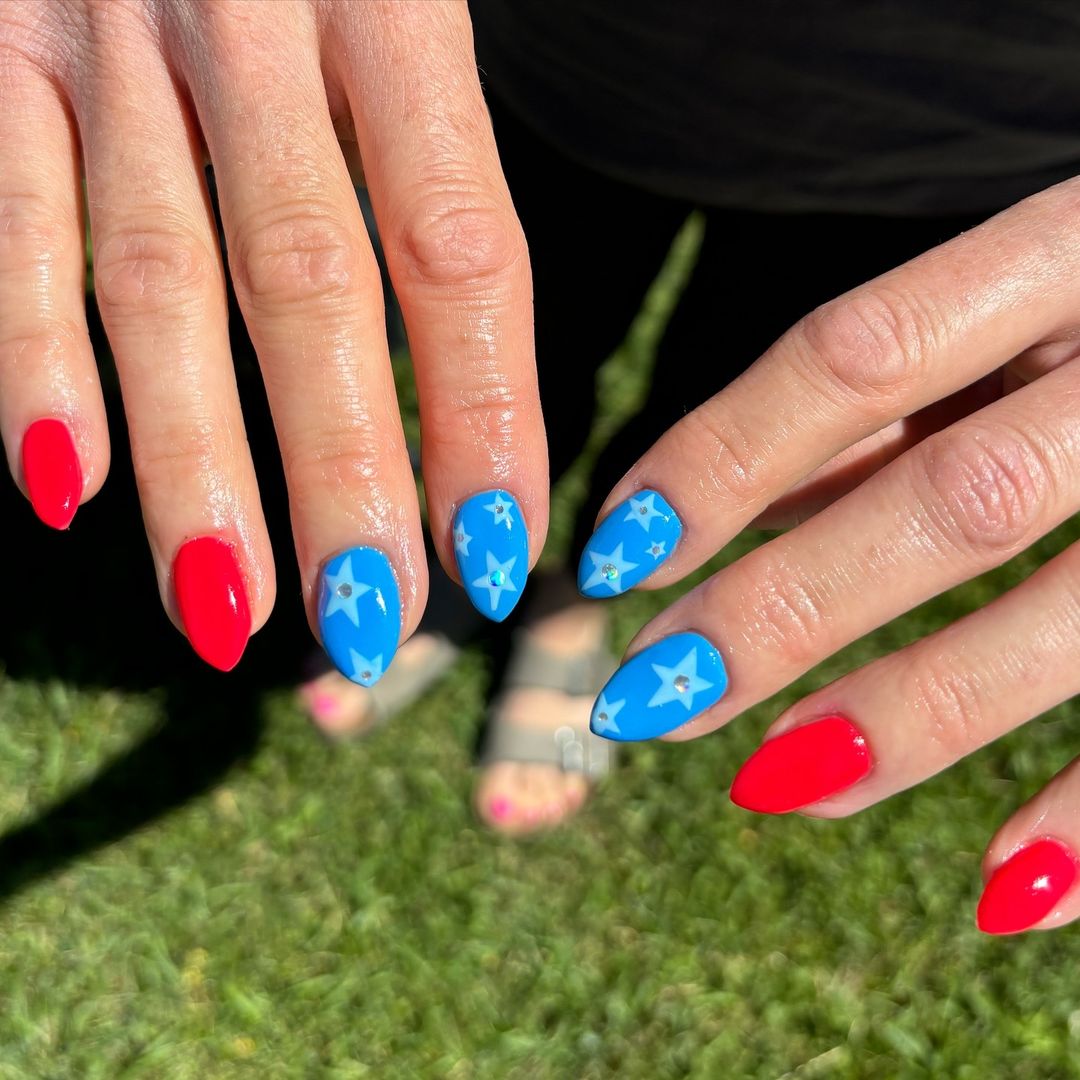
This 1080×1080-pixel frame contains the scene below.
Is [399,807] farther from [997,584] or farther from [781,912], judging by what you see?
[997,584]

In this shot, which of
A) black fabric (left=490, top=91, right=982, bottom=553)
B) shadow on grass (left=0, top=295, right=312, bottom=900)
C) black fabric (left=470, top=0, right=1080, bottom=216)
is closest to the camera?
black fabric (left=470, top=0, right=1080, bottom=216)

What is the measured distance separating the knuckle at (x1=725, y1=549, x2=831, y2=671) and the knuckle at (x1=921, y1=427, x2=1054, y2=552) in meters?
0.17

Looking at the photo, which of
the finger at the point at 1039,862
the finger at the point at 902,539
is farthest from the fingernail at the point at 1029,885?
the finger at the point at 902,539

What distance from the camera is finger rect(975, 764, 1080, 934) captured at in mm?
1279

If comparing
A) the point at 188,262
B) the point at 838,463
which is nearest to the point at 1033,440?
the point at 838,463

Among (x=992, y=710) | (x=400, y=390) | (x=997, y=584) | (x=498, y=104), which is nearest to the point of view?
(x=992, y=710)

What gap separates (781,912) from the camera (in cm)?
218

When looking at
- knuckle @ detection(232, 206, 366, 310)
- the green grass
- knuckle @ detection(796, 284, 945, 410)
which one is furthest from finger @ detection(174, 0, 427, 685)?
the green grass

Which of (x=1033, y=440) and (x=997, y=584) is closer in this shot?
(x=1033, y=440)

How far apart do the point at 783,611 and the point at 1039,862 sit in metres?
0.44

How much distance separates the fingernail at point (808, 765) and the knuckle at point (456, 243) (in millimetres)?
673

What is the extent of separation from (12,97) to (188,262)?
0.32m

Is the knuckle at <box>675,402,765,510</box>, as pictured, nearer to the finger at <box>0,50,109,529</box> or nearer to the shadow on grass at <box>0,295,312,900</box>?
the finger at <box>0,50,109,529</box>

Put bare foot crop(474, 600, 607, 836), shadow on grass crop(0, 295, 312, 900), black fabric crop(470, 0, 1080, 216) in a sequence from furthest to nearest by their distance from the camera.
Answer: bare foot crop(474, 600, 607, 836) → shadow on grass crop(0, 295, 312, 900) → black fabric crop(470, 0, 1080, 216)
